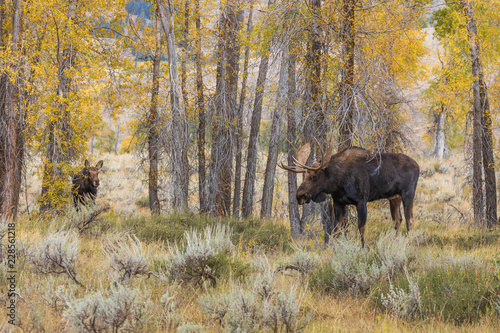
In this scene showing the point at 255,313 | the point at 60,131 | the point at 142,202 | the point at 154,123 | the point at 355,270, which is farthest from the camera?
the point at 142,202

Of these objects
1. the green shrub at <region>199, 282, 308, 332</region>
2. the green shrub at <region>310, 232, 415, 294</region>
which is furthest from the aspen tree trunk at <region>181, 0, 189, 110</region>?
the green shrub at <region>199, 282, 308, 332</region>

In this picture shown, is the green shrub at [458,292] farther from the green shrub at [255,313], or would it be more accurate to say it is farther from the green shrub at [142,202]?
the green shrub at [142,202]

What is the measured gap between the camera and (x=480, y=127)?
11531 mm

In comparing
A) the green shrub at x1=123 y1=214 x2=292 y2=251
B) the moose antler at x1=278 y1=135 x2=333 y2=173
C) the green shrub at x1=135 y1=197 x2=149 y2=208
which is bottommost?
the green shrub at x1=135 y1=197 x2=149 y2=208

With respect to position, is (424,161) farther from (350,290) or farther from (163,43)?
(350,290)

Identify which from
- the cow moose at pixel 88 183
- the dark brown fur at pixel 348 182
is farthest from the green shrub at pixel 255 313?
the cow moose at pixel 88 183

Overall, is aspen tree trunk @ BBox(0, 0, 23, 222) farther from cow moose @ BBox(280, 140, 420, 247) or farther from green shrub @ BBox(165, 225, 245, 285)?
cow moose @ BBox(280, 140, 420, 247)

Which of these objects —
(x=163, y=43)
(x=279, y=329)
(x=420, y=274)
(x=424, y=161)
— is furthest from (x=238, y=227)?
(x=424, y=161)

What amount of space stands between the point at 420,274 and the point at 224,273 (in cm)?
244

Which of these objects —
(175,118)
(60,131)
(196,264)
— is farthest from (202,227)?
(60,131)

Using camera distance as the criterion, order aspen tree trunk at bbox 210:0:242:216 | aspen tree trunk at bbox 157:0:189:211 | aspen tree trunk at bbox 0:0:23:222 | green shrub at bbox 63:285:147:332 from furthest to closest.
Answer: aspen tree trunk at bbox 210:0:242:216, aspen tree trunk at bbox 157:0:189:211, aspen tree trunk at bbox 0:0:23:222, green shrub at bbox 63:285:147:332

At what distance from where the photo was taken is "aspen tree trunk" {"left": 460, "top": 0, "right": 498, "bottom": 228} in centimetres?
1158

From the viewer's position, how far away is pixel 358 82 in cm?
853

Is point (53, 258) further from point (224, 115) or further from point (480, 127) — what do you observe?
point (480, 127)
